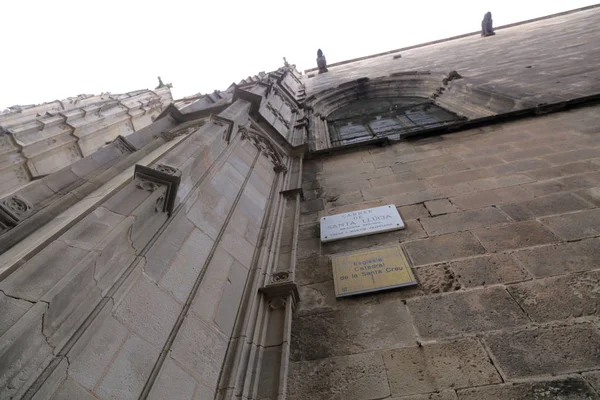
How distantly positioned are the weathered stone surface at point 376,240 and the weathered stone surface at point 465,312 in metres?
0.97

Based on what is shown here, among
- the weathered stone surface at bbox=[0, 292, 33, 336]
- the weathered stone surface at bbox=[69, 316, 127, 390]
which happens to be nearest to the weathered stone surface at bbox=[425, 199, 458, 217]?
the weathered stone surface at bbox=[69, 316, 127, 390]

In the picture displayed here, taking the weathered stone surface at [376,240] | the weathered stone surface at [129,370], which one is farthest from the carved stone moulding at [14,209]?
the weathered stone surface at [376,240]

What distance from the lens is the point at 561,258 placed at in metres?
2.92

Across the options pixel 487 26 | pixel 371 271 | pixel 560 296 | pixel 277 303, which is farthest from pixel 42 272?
pixel 487 26

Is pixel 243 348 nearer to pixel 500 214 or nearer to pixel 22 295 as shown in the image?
pixel 22 295

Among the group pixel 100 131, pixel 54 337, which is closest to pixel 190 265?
pixel 54 337

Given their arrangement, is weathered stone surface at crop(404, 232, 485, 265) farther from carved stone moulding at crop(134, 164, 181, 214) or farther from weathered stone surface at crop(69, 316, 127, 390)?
weathered stone surface at crop(69, 316, 127, 390)

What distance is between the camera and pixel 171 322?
90.6 inches

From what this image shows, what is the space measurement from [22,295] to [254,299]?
5.59 ft

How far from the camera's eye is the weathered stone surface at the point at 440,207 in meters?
4.04

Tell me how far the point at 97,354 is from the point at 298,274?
2.12 m

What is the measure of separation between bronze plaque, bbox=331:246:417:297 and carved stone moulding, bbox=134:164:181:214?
180 centimetres

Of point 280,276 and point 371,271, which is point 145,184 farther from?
point 371,271

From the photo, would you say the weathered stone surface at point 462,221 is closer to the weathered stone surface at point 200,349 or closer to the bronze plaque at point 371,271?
the bronze plaque at point 371,271
